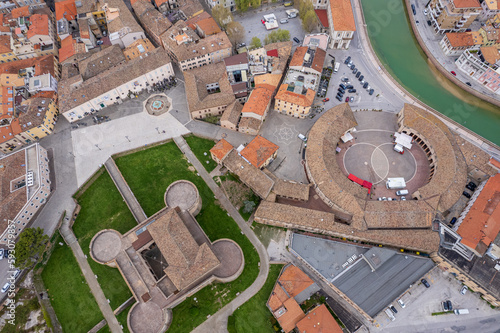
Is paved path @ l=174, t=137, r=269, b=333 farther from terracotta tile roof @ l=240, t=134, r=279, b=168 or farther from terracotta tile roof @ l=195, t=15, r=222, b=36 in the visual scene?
terracotta tile roof @ l=195, t=15, r=222, b=36

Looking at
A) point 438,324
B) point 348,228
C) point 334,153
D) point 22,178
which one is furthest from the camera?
point 334,153

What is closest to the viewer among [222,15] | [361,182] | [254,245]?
[254,245]

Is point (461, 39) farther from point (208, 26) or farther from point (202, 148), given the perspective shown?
point (202, 148)

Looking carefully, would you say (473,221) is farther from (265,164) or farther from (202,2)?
(202,2)

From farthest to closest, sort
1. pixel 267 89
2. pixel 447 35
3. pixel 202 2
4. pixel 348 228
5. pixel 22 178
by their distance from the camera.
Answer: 1. pixel 202 2
2. pixel 447 35
3. pixel 267 89
4. pixel 22 178
5. pixel 348 228

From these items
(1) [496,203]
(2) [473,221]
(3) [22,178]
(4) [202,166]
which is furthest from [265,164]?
(3) [22,178]

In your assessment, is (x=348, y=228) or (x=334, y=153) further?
(x=334, y=153)

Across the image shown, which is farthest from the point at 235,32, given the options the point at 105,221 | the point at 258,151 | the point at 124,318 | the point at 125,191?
the point at 124,318
